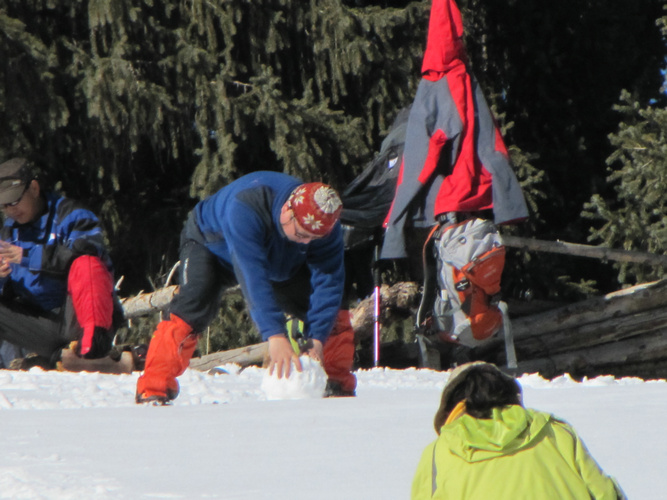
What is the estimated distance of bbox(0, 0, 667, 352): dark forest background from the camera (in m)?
7.90

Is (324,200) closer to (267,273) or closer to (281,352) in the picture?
(267,273)

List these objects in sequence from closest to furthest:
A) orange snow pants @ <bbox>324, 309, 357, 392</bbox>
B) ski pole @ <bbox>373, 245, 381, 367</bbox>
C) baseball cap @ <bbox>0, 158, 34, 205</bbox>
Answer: orange snow pants @ <bbox>324, 309, 357, 392</bbox>, baseball cap @ <bbox>0, 158, 34, 205</bbox>, ski pole @ <bbox>373, 245, 381, 367</bbox>

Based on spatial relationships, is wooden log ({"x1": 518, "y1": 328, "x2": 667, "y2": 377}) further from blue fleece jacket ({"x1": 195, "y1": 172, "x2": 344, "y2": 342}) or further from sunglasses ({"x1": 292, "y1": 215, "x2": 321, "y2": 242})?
sunglasses ({"x1": 292, "y1": 215, "x2": 321, "y2": 242})

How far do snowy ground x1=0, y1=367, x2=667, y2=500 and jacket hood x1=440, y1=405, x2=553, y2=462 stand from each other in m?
0.64

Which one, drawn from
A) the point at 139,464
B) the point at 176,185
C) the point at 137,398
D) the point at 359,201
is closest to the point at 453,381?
the point at 139,464

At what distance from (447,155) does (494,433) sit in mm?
4308

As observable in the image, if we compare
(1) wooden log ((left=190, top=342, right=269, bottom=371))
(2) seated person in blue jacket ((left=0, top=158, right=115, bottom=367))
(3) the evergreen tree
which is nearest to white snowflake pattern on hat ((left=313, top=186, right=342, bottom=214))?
(2) seated person in blue jacket ((left=0, top=158, right=115, bottom=367))

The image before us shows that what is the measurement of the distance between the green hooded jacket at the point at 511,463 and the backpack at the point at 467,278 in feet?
12.6

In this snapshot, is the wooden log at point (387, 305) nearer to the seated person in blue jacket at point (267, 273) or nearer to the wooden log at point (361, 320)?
the wooden log at point (361, 320)

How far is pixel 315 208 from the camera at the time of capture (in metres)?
4.42

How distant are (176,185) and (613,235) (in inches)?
138

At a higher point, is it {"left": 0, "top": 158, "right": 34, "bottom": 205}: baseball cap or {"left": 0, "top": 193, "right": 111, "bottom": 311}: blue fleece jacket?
{"left": 0, "top": 158, "right": 34, "bottom": 205}: baseball cap

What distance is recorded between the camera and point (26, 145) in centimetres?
792

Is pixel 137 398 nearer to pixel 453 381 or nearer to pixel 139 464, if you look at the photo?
pixel 139 464
